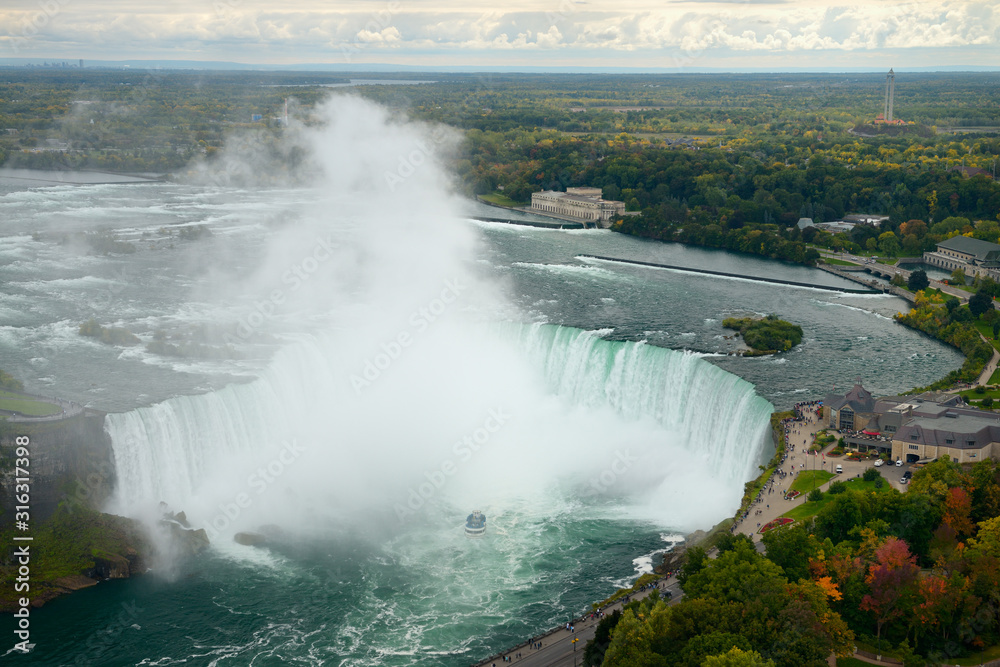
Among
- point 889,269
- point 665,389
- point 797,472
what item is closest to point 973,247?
point 889,269

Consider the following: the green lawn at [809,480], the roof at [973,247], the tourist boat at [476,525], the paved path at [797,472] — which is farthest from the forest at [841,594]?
the roof at [973,247]

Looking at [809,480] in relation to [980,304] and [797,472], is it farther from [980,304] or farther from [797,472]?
[980,304]

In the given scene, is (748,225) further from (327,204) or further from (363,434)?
(363,434)

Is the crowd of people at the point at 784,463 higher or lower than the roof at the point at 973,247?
lower

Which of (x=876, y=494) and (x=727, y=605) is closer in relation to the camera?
(x=727, y=605)

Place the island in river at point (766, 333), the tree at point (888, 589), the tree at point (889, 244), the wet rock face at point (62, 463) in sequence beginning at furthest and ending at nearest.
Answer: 1. the tree at point (889, 244)
2. the island in river at point (766, 333)
3. the wet rock face at point (62, 463)
4. the tree at point (888, 589)

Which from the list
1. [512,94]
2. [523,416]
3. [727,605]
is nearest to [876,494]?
[727,605]

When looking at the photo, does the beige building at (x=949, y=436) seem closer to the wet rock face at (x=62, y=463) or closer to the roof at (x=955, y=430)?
A: the roof at (x=955, y=430)
